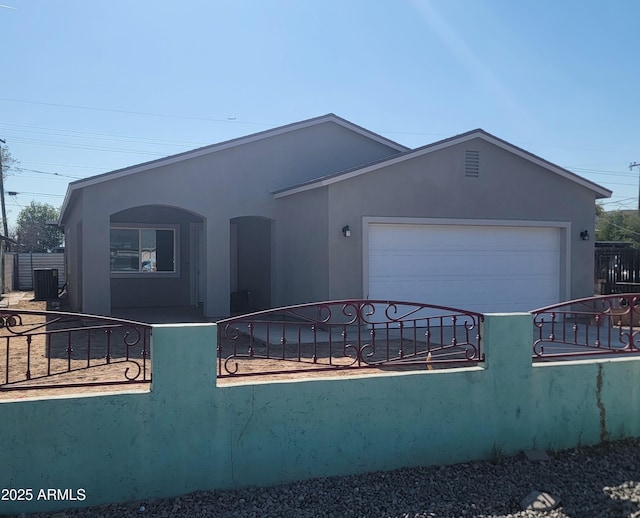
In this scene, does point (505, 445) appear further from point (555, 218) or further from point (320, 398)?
point (555, 218)

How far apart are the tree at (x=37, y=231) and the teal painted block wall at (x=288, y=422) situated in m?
47.1

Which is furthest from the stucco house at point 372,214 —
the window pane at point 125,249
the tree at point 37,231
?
the tree at point 37,231

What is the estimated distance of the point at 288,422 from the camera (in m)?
4.74

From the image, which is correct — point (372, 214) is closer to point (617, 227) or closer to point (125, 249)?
point (125, 249)

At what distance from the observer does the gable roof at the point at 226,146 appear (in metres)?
12.3

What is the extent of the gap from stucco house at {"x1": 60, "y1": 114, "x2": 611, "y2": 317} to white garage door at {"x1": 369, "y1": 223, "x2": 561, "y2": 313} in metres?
0.02

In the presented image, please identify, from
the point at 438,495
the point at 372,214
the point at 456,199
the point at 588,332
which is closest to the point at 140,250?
the point at 372,214

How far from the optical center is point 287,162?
46.0ft

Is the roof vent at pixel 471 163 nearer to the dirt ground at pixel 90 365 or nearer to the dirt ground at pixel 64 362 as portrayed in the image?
the dirt ground at pixel 90 365

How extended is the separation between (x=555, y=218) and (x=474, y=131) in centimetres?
290

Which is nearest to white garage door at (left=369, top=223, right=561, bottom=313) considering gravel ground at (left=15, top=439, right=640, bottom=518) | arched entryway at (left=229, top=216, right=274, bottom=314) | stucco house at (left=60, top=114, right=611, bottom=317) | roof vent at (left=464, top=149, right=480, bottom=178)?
stucco house at (left=60, top=114, right=611, bottom=317)

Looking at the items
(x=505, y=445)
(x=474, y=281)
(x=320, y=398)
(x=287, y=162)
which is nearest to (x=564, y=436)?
(x=505, y=445)

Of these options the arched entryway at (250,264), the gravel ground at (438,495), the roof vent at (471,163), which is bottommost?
the gravel ground at (438,495)

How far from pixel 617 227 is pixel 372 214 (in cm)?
3792
